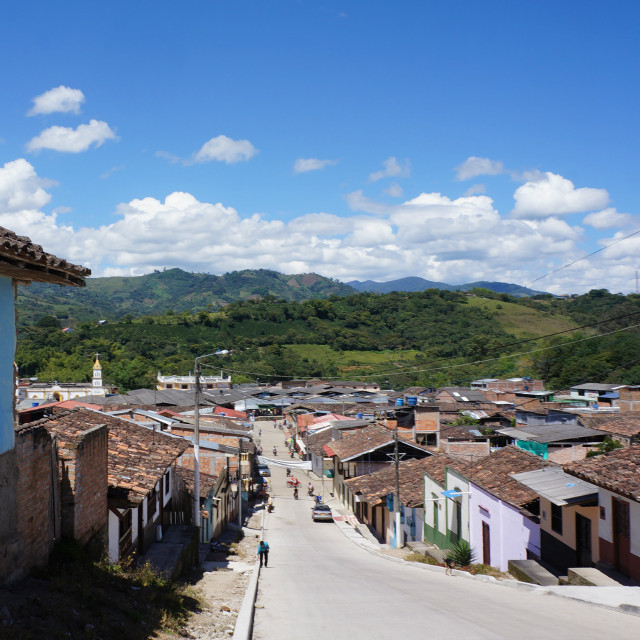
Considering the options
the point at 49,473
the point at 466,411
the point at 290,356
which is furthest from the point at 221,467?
the point at 290,356

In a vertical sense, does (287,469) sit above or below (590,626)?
below

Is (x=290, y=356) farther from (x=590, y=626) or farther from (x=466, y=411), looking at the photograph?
(x=590, y=626)

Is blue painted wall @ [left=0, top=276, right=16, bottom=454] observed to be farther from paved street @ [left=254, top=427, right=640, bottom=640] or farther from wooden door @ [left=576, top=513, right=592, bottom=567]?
wooden door @ [left=576, top=513, right=592, bottom=567]

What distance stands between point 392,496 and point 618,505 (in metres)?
15.6

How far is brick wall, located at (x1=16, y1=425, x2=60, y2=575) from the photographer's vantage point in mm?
7723

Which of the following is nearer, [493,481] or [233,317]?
[493,481]

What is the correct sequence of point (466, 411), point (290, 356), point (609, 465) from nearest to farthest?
point (609, 465) → point (466, 411) → point (290, 356)

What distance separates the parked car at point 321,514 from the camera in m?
36.2

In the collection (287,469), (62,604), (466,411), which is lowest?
(287,469)

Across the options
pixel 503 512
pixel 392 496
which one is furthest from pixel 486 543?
pixel 392 496

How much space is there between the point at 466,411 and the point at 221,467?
34.8m

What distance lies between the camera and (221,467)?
31250 millimetres

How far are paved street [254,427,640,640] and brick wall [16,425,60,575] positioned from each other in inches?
141

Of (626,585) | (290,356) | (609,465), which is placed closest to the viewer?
(626,585)
